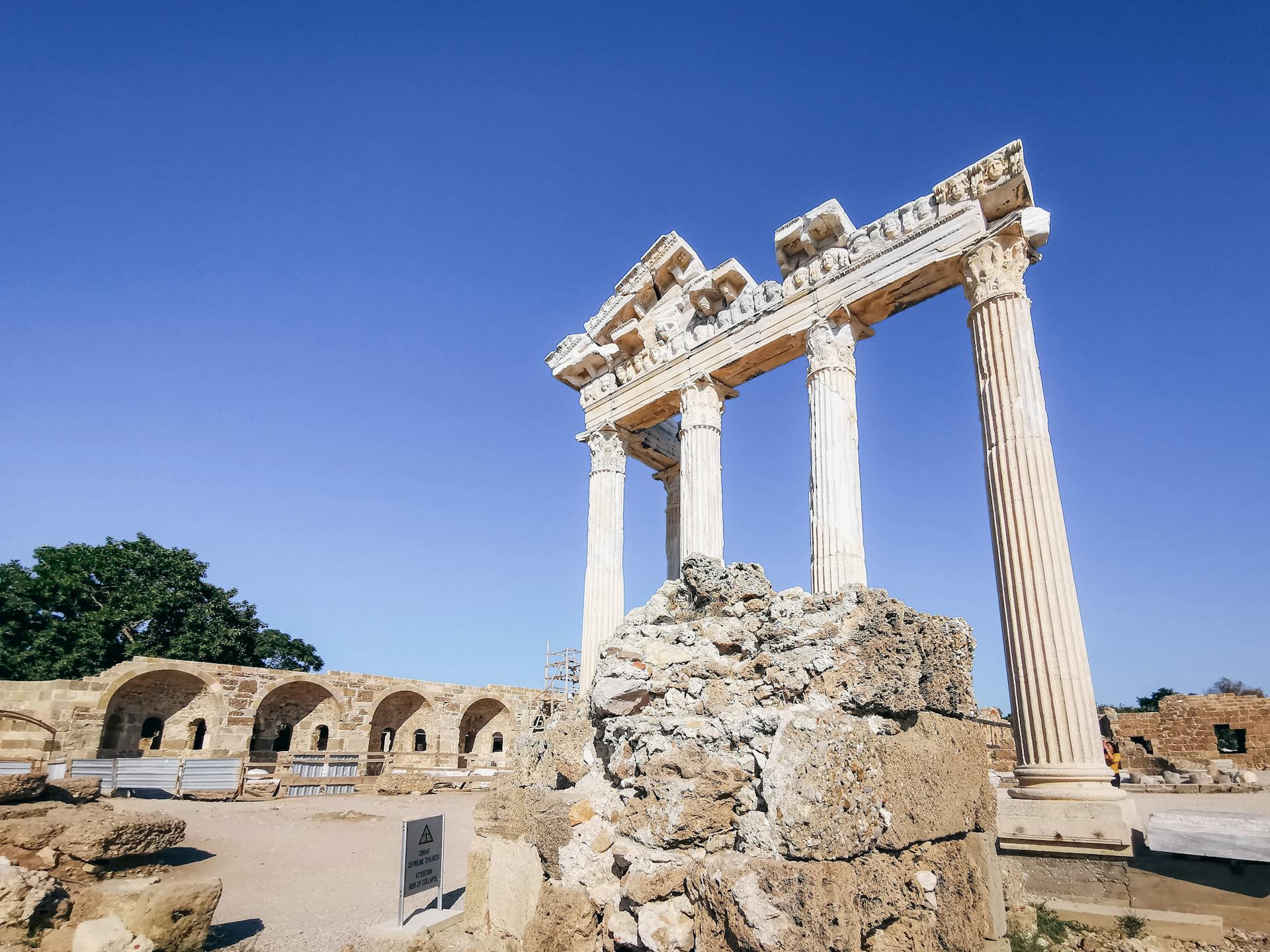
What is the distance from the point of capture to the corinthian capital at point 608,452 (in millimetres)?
14500

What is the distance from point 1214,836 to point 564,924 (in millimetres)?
4688

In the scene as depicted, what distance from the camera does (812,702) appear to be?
9.06 ft

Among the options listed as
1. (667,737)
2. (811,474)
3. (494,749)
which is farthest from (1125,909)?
(494,749)

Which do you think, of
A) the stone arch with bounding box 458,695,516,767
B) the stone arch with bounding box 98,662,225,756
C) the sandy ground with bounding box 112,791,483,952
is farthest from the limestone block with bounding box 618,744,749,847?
the stone arch with bounding box 458,695,516,767

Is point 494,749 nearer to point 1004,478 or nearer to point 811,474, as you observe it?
point 811,474

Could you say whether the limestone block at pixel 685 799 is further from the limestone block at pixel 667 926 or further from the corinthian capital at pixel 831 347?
the corinthian capital at pixel 831 347

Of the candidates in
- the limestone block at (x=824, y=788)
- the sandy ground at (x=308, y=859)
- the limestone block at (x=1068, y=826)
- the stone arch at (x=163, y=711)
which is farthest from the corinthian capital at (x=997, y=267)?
the stone arch at (x=163, y=711)

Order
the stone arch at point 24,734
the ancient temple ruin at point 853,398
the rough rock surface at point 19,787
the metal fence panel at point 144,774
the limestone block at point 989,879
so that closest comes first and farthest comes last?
the limestone block at point 989,879 < the rough rock surface at point 19,787 < the ancient temple ruin at point 853,398 < the metal fence panel at point 144,774 < the stone arch at point 24,734

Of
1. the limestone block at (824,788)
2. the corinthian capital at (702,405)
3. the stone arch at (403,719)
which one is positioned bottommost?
the limestone block at (824,788)

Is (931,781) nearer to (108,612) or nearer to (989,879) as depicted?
(989,879)

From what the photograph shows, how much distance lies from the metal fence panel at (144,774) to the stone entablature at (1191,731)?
19478 millimetres

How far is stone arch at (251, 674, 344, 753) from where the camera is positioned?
19.0m

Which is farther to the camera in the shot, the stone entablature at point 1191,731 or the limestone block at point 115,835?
the stone entablature at point 1191,731

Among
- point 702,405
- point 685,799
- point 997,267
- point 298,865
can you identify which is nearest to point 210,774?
point 298,865
